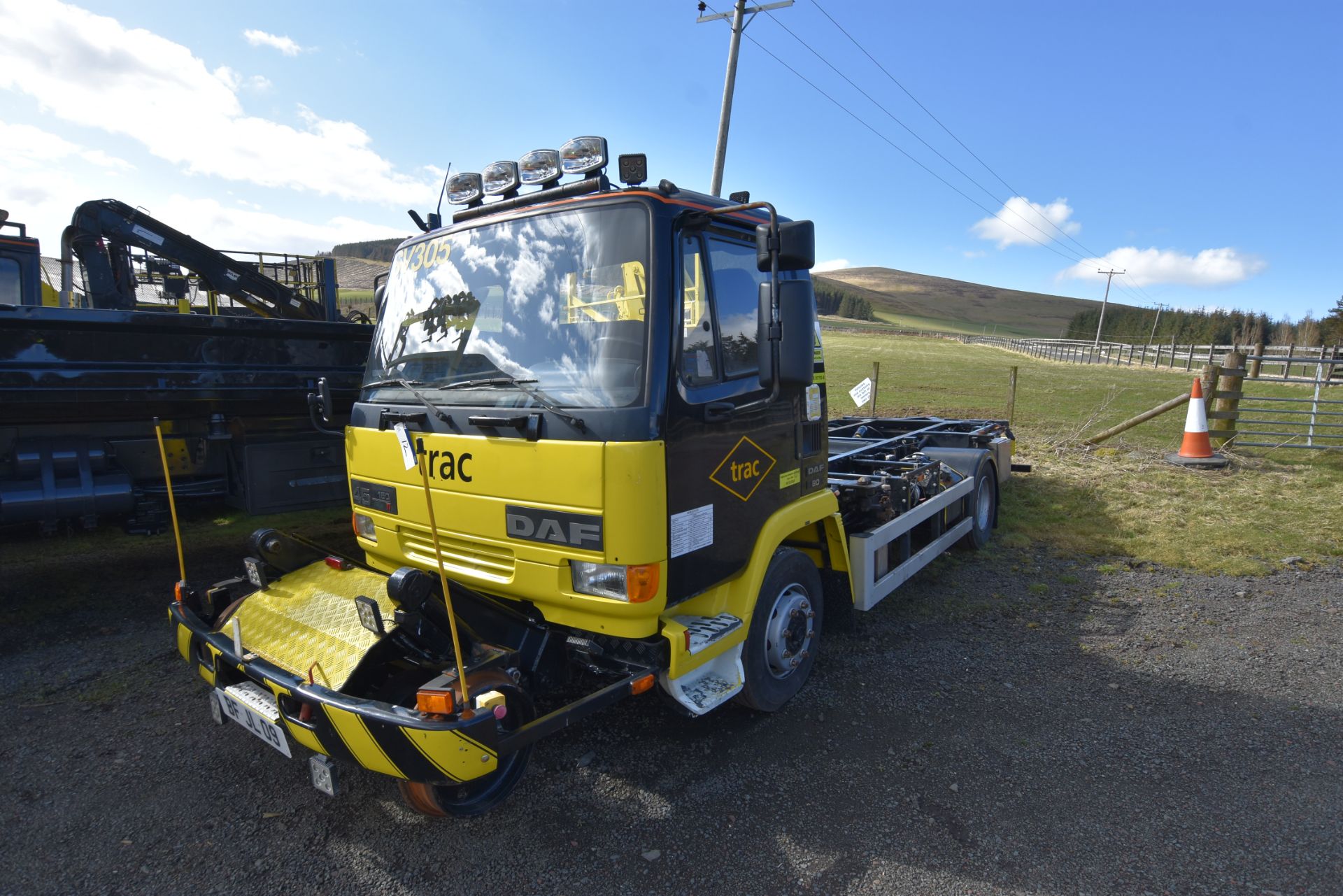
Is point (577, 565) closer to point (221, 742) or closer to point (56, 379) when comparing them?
point (221, 742)

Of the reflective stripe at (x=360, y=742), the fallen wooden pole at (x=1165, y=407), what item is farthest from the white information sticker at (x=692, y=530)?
the fallen wooden pole at (x=1165, y=407)

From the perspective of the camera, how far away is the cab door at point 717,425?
9.85 ft

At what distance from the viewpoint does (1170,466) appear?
996 cm

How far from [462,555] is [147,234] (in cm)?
563

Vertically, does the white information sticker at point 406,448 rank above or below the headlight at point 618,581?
above

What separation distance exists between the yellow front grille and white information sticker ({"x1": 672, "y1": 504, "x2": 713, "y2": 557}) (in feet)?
2.25

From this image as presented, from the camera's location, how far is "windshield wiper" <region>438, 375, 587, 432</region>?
112 inches

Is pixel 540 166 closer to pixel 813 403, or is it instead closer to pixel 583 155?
pixel 583 155

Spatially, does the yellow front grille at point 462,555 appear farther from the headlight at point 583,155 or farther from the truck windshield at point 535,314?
the headlight at point 583,155

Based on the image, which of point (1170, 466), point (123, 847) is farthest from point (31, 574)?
point (1170, 466)

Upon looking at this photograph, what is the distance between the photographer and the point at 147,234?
6.74 m

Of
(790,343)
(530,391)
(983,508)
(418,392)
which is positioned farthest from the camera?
(983,508)

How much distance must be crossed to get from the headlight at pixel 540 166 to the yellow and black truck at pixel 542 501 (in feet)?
0.05

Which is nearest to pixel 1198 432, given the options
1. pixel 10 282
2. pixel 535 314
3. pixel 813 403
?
pixel 813 403
